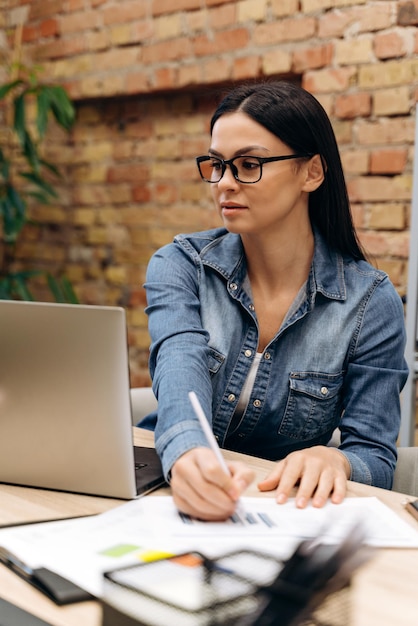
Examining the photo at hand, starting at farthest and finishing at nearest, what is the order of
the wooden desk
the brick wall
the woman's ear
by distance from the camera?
the brick wall < the woman's ear < the wooden desk

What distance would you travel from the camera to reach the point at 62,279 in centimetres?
340

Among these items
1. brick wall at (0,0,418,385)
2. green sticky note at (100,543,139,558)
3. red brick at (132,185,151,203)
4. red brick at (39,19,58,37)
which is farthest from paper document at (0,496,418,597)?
red brick at (39,19,58,37)

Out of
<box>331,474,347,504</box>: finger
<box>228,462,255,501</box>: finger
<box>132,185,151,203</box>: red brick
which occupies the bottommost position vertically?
<box>331,474,347,504</box>: finger

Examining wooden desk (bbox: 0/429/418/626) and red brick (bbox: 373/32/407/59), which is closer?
wooden desk (bbox: 0/429/418/626)

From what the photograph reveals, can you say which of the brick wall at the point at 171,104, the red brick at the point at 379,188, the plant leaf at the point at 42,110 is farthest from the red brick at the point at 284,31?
the plant leaf at the point at 42,110

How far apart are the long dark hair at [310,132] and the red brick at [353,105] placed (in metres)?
0.89

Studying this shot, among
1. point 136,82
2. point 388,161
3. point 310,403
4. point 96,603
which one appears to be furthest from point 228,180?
point 136,82

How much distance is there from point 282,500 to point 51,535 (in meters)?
0.33

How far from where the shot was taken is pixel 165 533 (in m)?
0.96

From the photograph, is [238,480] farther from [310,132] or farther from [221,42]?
[221,42]

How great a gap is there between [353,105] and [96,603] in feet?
6.60

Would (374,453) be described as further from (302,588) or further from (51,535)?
(302,588)

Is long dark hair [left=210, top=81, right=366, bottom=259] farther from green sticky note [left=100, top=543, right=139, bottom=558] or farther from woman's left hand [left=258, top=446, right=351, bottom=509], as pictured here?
green sticky note [left=100, top=543, right=139, bottom=558]

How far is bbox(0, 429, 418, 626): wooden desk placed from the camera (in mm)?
759
